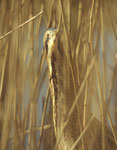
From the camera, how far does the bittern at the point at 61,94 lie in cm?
53

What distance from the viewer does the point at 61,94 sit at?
625 mm

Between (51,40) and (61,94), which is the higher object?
(51,40)

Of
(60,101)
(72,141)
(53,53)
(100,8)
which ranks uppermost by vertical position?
(100,8)

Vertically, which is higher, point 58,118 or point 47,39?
point 47,39

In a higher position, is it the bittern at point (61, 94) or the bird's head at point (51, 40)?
the bird's head at point (51, 40)

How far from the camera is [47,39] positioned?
1.72ft

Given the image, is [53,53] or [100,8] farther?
Answer: [100,8]

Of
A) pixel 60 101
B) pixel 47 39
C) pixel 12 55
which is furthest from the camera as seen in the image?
pixel 12 55

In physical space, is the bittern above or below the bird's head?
below

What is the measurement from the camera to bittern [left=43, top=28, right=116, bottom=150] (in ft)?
1.73

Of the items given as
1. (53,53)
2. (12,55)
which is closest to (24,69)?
(12,55)

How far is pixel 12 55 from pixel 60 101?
0.77 ft

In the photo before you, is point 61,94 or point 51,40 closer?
point 51,40

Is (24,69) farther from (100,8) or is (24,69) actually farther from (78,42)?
(100,8)
